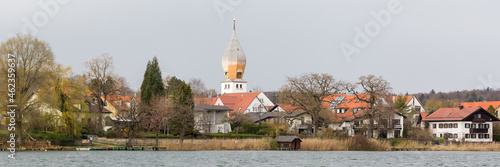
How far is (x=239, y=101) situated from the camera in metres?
119

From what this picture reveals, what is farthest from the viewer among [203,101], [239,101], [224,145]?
[239,101]

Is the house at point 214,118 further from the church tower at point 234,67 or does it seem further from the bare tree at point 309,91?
the church tower at point 234,67

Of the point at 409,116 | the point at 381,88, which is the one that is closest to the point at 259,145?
the point at 381,88

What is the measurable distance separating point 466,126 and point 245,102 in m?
37.1

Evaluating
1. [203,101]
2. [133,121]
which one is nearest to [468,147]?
[133,121]

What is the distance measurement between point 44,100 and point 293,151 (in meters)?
24.5

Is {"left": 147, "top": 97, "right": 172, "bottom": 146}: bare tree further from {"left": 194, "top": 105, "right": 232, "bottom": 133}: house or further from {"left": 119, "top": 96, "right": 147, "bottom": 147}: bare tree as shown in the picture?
{"left": 194, "top": 105, "right": 232, "bottom": 133}: house

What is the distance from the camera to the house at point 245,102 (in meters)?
115

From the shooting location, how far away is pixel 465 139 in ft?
312

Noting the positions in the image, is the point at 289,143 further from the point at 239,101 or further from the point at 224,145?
the point at 239,101

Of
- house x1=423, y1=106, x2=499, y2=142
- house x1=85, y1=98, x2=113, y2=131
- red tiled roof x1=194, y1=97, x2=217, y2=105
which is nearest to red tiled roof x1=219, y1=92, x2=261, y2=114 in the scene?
red tiled roof x1=194, y1=97, x2=217, y2=105

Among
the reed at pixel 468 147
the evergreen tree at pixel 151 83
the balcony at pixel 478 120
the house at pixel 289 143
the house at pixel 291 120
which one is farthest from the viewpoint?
the balcony at pixel 478 120

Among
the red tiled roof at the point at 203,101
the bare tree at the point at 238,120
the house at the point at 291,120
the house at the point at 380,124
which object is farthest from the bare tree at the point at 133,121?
the red tiled roof at the point at 203,101

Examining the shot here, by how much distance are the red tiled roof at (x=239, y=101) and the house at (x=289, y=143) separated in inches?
1670
